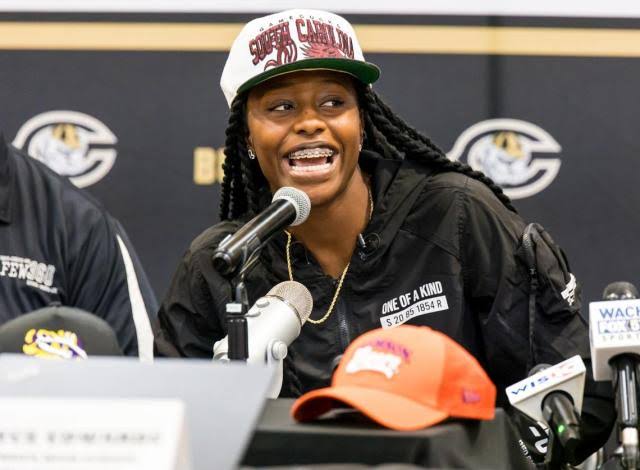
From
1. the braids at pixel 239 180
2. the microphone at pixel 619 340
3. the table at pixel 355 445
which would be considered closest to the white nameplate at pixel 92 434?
the table at pixel 355 445

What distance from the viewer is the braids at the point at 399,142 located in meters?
2.53

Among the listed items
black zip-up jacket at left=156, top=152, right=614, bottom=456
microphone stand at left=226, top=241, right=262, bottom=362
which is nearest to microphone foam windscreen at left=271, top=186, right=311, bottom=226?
microphone stand at left=226, top=241, right=262, bottom=362

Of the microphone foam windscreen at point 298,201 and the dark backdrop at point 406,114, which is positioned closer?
the microphone foam windscreen at point 298,201

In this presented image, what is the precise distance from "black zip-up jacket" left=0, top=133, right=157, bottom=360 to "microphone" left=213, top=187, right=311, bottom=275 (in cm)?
105

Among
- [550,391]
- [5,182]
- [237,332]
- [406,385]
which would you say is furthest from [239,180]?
[406,385]

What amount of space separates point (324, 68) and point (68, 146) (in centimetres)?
101

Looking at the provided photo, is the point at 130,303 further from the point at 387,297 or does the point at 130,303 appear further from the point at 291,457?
the point at 291,457

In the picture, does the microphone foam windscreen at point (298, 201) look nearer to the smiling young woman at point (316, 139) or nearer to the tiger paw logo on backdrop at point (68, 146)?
the smiling young woman at point (316, 139)

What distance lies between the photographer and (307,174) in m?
2.40

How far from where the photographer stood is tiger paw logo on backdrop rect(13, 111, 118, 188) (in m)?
3.14

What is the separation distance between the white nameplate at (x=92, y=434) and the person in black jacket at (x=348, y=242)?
1348 mm

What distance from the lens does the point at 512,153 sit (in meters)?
3.07

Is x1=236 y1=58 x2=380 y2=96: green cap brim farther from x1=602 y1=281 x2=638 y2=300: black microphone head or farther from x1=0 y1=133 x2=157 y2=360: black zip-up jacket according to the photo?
x1=602 y1=281 x2=638 y2=300: black microphone head

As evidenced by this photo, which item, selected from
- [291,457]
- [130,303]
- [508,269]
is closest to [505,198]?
[508,269]
